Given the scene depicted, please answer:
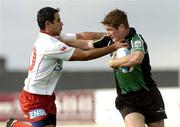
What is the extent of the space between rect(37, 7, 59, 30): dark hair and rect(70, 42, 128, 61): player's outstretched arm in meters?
0.54

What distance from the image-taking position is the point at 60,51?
9.75 meters

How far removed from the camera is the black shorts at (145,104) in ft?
31.4

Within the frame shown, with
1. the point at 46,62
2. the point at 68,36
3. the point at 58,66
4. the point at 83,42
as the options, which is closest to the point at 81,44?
the point at 83,42

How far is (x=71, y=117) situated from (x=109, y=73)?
16.9 m

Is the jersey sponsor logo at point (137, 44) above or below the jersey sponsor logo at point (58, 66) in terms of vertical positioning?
above

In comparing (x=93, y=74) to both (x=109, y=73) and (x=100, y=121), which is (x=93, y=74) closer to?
(x=109, y=73)

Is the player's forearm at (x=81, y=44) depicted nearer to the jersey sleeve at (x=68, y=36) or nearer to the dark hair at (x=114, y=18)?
the jersey sleeve at (x=68, y=36)

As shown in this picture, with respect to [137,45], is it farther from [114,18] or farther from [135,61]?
[114,18]

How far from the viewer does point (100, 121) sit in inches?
819

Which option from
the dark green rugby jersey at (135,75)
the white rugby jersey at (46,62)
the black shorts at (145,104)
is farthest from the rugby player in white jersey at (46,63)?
the black shorts at (145,104)

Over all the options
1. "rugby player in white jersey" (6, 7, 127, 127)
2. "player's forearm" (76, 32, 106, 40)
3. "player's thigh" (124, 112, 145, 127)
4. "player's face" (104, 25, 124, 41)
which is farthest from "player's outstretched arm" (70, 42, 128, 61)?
"player's thigh" (124, 112, 145, 127)

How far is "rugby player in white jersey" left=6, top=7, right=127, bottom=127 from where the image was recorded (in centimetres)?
976

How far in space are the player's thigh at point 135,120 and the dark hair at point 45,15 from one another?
1.58 meters

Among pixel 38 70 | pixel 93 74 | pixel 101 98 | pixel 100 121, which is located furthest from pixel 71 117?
pixel 93 74
